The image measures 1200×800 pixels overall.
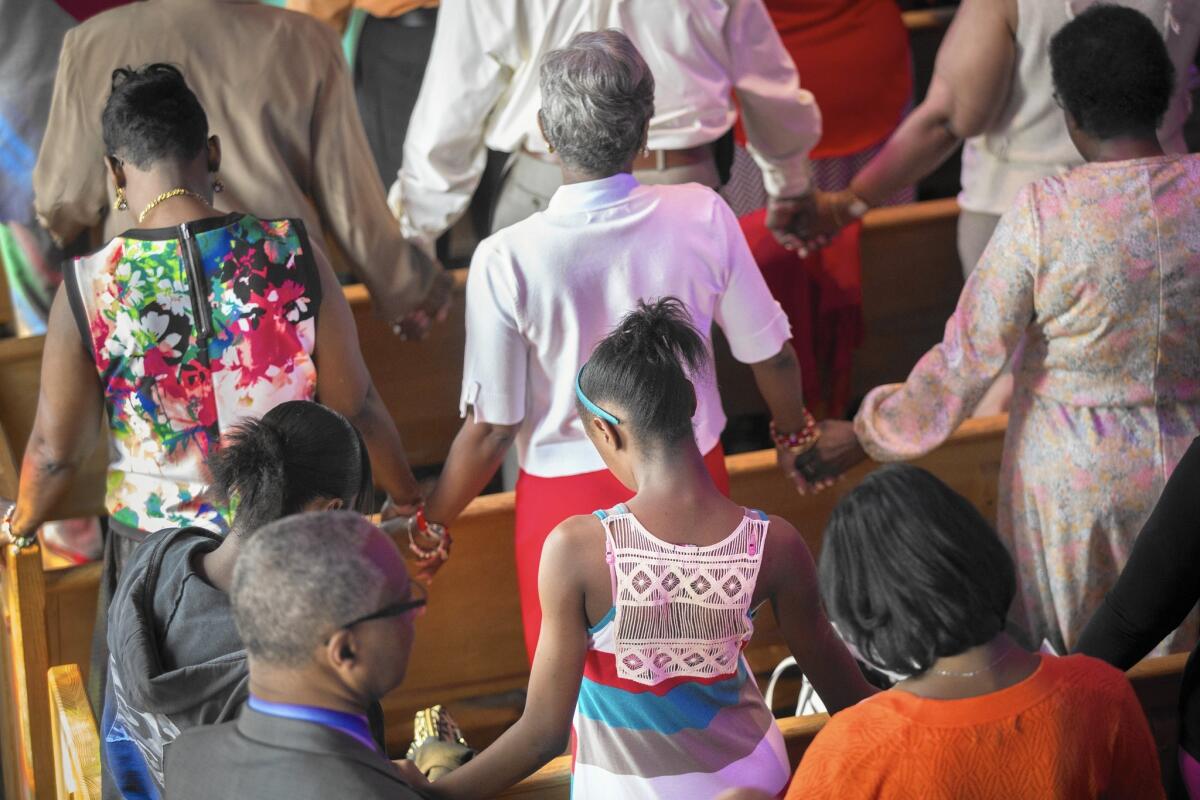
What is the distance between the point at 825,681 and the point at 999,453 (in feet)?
4.96

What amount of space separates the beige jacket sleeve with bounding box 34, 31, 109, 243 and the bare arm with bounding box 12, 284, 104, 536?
0.60m

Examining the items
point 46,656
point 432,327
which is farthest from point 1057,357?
point 46,656

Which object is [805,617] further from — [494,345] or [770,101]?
[770,101]

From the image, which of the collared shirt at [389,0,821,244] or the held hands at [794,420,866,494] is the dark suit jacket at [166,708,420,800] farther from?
the collared shirt at [389,0,821,244]

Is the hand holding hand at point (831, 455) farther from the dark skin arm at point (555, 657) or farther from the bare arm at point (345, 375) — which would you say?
the dark skin arm at point (555, 657)

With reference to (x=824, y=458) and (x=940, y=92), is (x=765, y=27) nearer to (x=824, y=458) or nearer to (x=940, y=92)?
(x=940, y=92)

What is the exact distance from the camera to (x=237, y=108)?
3.23m

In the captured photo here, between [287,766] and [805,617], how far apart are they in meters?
0.82

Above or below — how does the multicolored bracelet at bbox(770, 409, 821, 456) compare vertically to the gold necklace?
below

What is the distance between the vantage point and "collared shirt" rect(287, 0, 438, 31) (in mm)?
4562

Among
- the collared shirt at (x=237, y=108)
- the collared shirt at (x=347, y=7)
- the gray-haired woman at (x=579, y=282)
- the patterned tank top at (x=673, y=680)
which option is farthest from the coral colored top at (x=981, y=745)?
the collared shirt at (x=347, y=7)

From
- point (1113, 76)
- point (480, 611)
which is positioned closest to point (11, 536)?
point (480, 611)

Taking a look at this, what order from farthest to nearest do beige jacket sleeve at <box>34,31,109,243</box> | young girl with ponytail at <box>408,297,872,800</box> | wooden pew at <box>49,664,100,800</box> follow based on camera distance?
beige jacket sleeve at <box>34,31,109,243</box>, wooden pew at <box>49,664,100,800</box>, young girl with ponytail at <box>408,297,872,800</box>

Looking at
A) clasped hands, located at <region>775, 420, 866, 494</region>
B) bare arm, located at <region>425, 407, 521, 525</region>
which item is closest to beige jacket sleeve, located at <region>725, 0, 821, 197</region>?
clasped hands, located at <region>775, 420, 866, 494</region>
